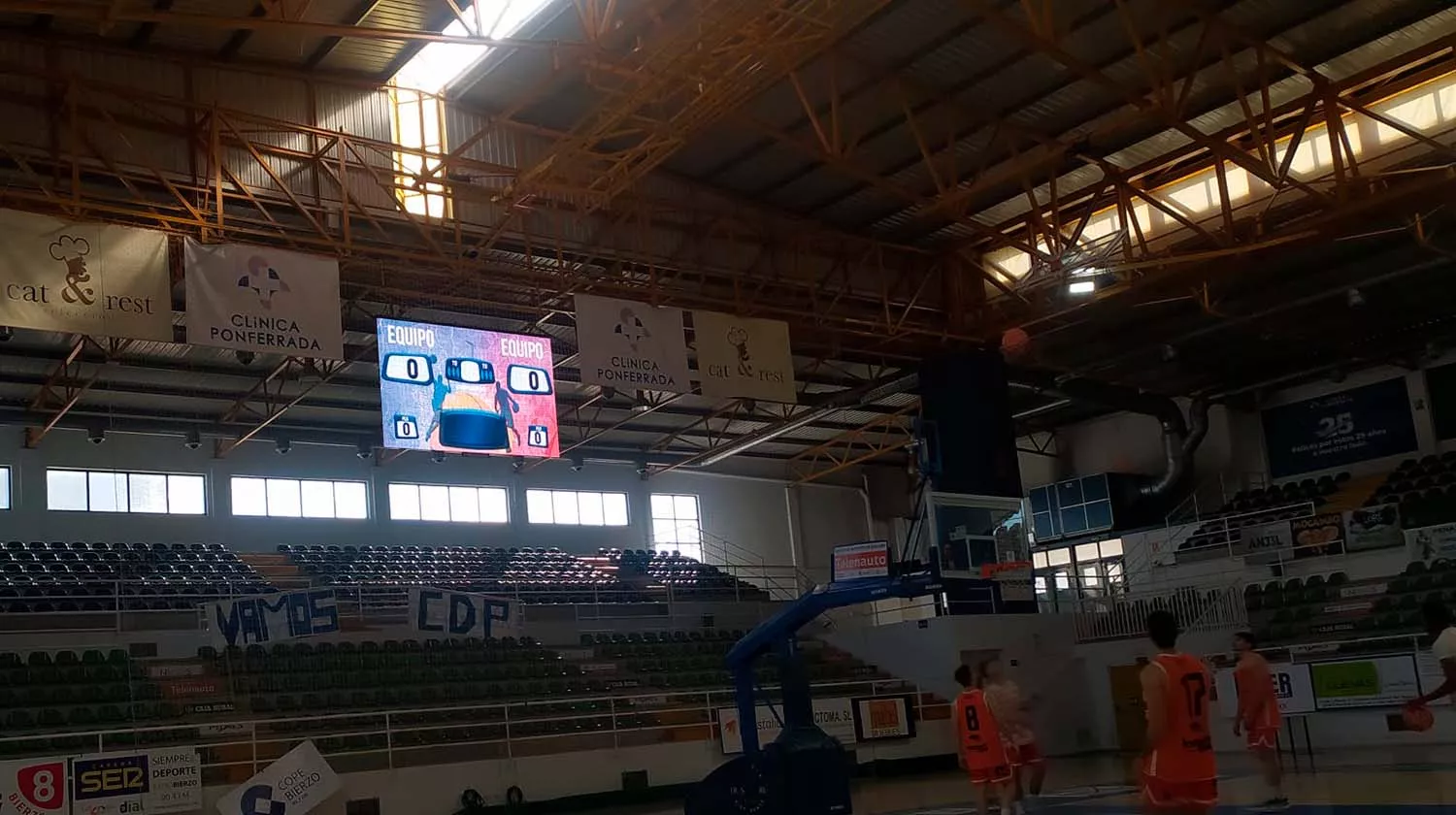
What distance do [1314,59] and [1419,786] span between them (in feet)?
43.3

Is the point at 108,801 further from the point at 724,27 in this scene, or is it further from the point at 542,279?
the point at 724,27

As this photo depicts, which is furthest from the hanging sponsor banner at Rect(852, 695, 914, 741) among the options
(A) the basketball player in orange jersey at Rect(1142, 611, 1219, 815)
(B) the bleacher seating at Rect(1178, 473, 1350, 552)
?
(A) the basketball player in orange jersey at Rect(1142, 611, 1219, 815)

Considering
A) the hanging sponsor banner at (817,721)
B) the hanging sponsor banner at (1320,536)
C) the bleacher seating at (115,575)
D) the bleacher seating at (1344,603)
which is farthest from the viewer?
the hanging sponsor banner at (1320,536)

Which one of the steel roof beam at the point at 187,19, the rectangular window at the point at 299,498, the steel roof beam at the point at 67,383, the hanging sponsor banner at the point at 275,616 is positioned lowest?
the hanging sponsor banner at the point at 275,616

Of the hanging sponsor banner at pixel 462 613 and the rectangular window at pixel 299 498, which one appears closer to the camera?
the hanging sponsor banner at pixel 462 613

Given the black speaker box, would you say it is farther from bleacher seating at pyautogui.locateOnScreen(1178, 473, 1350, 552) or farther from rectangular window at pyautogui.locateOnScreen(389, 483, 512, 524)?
rectangular window at pyautogui.locateOnScreen(389, 483, 512, 524)

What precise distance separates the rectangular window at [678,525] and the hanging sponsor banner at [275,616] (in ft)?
62.0

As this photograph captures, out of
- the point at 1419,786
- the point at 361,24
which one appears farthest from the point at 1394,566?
the point at 361,24

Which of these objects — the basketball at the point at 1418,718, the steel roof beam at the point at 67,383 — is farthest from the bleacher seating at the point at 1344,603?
the steel roof beam at the point at 67,383

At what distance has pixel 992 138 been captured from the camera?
24078mm

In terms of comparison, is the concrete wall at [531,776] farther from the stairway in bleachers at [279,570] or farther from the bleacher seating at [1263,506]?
the bleacher seating at [1263,506]

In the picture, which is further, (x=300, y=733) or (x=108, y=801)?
(x=300, y=733)

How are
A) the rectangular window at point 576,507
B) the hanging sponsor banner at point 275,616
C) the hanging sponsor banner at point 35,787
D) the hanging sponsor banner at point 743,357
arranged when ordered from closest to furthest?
the hanging sponsor banner at point 35,787
the hanging sponsor banner at point 275,616
the hanging sponsor banner at point 743,357
the rectangular window at point 576,507

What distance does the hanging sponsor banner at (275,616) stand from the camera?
2178 cm
